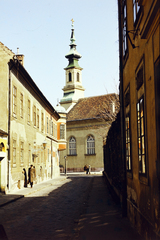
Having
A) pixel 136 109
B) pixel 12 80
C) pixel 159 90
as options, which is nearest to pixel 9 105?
pixel 12 80

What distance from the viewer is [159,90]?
5688 mm

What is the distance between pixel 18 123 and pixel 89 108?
127 ft

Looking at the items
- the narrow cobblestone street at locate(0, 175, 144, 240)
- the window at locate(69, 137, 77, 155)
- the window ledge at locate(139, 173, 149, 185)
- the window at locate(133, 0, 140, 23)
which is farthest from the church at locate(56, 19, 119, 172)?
the window ledge at locate(139, 173, 149, 185)

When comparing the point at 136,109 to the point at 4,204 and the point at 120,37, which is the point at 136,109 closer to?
the point at 120,37

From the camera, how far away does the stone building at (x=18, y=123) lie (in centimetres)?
2061

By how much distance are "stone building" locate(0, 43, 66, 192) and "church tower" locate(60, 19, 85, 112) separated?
33780 millimetres

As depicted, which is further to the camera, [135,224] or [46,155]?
[46,155]

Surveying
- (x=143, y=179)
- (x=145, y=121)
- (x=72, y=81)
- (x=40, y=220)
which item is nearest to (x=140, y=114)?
(x=145, y=121)

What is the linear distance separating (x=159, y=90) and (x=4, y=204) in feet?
37.0

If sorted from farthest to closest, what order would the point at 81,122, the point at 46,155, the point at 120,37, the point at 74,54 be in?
the point at 74,54
the point at 81,122
the point at 46,155
the point at 120,37

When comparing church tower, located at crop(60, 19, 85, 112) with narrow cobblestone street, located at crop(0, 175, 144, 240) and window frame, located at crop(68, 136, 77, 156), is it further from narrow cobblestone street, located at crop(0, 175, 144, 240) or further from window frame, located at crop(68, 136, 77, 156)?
narrow cobblestone street, located at crop(0, 175, 144, 240)

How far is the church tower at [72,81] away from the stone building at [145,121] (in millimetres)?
59846

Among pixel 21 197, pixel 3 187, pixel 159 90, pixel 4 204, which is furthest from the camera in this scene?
pixel 3 187

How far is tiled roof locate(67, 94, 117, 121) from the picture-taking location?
5934 centimetres
